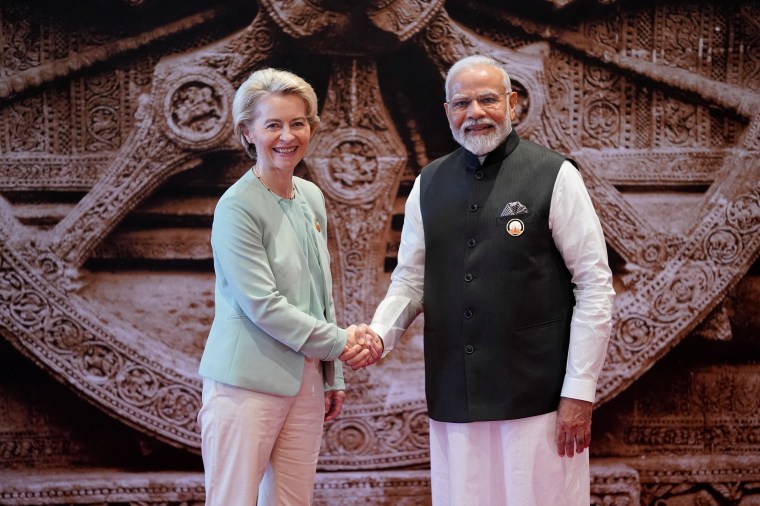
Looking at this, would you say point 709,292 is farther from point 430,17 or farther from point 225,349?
point 225,349

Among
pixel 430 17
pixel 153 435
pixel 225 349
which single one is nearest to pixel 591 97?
pixel 430 17

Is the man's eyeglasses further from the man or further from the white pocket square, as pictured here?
the white pocket square

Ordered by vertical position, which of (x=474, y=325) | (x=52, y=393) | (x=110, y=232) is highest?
(x=110, y=232)

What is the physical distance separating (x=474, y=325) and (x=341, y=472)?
1454mm

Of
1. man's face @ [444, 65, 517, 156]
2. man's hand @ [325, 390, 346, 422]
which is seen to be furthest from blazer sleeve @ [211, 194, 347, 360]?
man's face @ [444, 65, 517, 156]

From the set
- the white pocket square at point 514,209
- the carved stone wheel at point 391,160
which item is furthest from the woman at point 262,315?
the carved stone wheel at point 391,160

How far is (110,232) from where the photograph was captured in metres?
3.29

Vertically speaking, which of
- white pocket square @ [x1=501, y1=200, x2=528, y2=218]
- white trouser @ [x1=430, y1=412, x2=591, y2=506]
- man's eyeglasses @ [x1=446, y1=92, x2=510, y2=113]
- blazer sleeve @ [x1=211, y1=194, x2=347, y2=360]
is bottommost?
white trouser @ [x1=430, y1=412, x2=591, y2=506]

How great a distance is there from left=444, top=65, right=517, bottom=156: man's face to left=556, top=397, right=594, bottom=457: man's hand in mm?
716

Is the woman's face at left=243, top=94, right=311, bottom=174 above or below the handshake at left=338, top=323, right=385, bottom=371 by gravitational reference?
above

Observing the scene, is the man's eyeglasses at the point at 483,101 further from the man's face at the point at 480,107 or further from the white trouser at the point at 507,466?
the white trouser at the point at 507,466

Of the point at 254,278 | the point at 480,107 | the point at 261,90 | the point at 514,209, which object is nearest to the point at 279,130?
the point at 261,90

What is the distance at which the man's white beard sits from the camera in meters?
2.18

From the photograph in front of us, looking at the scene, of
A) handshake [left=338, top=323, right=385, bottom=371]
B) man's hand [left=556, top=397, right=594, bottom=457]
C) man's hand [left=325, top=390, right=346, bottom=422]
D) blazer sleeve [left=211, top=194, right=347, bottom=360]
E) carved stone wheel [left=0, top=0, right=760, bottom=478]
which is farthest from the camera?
carved stone wheel [left=0, top=0, right=760, bottom=478]
